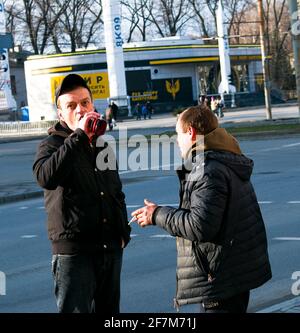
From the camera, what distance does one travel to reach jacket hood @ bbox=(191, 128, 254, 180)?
14.6ft

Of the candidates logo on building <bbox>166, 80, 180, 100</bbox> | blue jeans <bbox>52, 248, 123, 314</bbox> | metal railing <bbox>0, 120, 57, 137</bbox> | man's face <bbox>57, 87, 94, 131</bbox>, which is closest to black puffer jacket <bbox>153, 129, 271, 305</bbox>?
blue jeans <bbox>52, 248, 123, 314</bbox>

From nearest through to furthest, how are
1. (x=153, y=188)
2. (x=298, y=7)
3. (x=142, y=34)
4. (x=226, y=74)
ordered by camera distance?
(x=153, y=188)
(x=298, y=7)
(x=226, y=74)
(x=142, y=34)

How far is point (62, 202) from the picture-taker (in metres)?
4.73

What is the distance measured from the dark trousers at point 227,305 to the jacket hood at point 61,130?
1292mm

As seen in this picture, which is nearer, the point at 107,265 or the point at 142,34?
the point at 107,265

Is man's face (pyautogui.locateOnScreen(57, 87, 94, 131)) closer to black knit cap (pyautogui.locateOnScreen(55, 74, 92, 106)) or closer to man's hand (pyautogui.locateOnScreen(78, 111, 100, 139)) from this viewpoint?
black knit cap (pyautogui.locateOnScreen(55, 74, 92, 106))

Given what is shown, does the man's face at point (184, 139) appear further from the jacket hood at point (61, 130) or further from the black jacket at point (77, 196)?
the jacket hood at point (61, 130)

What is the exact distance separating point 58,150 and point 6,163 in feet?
84.7

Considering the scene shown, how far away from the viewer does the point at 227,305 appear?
446 centimetres

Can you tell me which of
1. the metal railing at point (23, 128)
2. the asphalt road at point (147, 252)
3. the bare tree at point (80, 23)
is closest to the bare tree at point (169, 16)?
the bare tree at point (80, 23)
